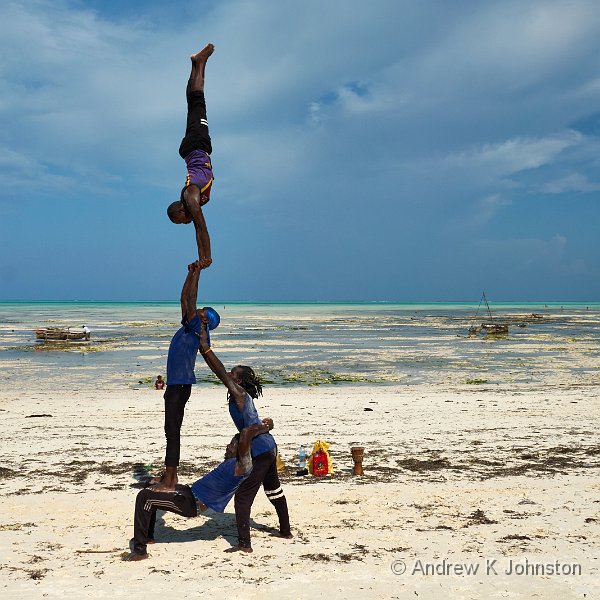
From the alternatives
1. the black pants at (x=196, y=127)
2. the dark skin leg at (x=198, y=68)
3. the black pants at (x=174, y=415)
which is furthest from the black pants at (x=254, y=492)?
the dark skin leg at (x=198, y=68)

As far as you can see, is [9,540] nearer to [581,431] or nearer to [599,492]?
[599,492]

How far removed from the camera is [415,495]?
877cm

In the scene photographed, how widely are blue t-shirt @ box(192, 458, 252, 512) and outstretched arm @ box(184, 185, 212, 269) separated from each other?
2.30 metres

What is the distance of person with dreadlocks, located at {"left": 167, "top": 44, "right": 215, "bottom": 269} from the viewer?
21.9 ft

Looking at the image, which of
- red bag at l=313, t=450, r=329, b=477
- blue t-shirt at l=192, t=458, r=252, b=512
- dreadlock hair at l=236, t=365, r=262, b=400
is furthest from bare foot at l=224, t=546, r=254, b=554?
red bag at l=313, t=450, r=329, b=477

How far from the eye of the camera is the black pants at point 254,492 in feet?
22.3

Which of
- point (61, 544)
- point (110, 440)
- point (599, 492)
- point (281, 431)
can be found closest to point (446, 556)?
point (599, 492)

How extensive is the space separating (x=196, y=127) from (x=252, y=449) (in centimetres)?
372

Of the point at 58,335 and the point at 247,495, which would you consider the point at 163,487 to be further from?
the point at 58,335

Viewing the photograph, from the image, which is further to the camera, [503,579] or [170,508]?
[170,508]

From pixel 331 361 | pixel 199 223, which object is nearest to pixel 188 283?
pixel 199 223

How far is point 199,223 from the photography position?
6.68 m

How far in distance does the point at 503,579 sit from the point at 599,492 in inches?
143

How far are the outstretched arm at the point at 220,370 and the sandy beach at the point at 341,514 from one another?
5.69 ft
